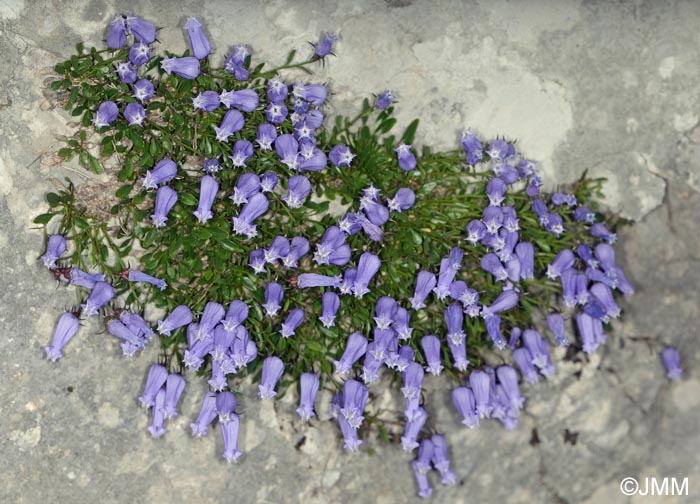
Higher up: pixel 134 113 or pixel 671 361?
pixel 134 113

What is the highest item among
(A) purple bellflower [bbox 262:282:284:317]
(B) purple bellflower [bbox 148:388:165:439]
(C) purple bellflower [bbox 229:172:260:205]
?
(C) purple bellflower [bbox 229:172:260:205]

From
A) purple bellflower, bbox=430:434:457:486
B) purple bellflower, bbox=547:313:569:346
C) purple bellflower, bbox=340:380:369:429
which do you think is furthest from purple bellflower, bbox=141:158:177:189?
purple bellflower, bbox=547:313:569:346

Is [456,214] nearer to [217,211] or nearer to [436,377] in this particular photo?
[436,377]

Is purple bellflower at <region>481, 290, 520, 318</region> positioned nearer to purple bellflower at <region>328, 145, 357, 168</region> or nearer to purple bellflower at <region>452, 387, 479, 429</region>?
purple bellflower at <region>452, 387, 479, 429</region>

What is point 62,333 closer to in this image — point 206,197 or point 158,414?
point 158,414

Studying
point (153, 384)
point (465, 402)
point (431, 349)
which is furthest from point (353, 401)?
point (153, 384)
